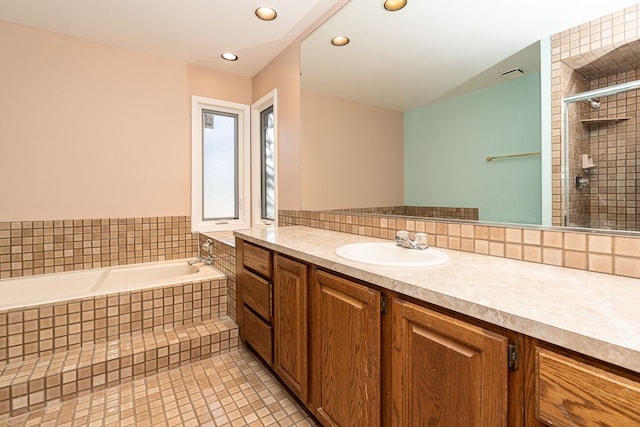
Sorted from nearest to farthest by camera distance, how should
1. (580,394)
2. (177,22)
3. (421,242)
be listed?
(580,394)
(421,242)
(177,22)

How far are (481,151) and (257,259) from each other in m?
1.28

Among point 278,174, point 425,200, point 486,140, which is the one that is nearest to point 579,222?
point 486,140

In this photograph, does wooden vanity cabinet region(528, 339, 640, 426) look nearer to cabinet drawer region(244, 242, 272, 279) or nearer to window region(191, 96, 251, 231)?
Result: cabinet drawer region(244, 242, 272, 279)

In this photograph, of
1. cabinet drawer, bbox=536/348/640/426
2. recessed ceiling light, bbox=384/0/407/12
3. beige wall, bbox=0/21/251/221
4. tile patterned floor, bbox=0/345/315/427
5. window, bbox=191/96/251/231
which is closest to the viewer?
cabinet drawer, bbox=536/348/640/426

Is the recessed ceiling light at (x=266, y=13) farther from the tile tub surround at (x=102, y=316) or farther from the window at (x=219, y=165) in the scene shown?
the tile tub surround at (x=102, y=316)

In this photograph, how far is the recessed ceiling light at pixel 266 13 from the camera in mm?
1993

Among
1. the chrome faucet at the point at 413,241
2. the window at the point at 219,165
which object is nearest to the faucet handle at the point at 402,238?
the chrome faucet at the point at 413,241

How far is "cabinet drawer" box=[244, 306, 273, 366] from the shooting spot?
162 centimetres

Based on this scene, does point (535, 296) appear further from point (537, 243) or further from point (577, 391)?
point (537, 243)

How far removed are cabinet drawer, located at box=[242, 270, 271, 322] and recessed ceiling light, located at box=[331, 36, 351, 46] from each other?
161cm

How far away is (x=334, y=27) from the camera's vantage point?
194cm

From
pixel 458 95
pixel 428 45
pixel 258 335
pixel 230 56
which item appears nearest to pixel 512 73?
pixel 458 95

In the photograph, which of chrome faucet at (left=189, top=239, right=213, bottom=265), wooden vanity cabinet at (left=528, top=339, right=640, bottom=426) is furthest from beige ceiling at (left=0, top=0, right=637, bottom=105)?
chrome faucet at (left=189, top=239, right=213, bottom=265)

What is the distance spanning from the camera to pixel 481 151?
50.8 inches
